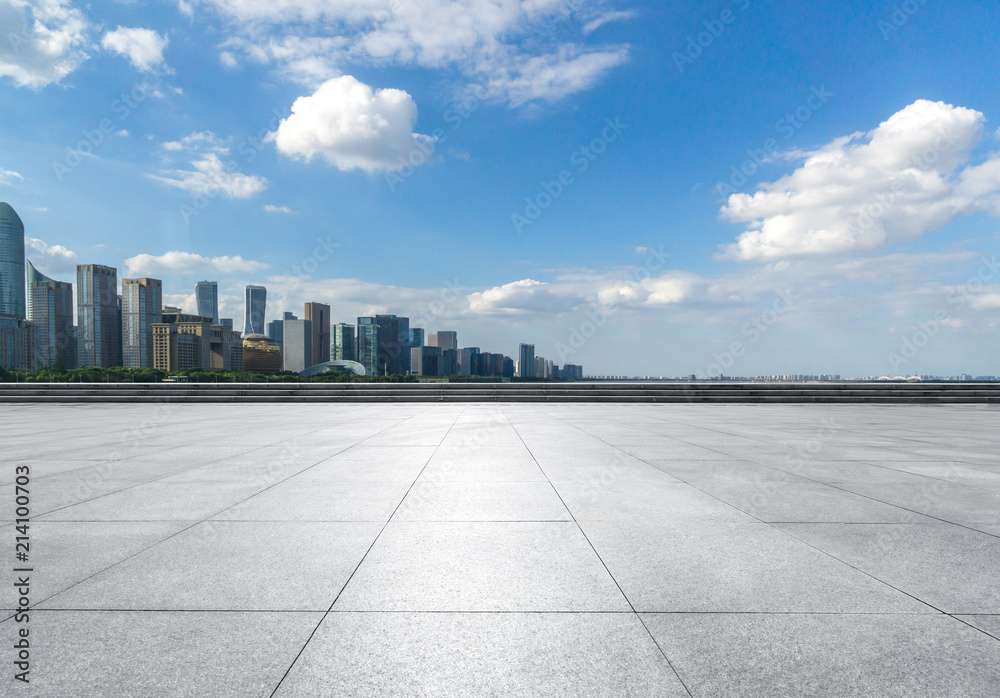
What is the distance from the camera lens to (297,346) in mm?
170375

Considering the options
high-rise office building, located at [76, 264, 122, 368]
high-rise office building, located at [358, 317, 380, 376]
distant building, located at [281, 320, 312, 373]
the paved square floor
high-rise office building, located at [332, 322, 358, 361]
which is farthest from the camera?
high-rise office building, located at [332, 322, 358, 361]

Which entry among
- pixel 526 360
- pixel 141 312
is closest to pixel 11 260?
pixel 141 312

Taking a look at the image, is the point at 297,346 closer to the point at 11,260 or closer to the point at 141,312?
the point at 141,312

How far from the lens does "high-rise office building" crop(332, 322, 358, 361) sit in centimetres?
18225

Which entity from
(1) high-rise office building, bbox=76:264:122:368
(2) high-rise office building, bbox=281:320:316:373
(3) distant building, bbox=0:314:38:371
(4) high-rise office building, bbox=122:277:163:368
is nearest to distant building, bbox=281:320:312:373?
(2) high-rise office building, bbox=281:320:316:373

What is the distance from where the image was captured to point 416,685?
2691 millimetres

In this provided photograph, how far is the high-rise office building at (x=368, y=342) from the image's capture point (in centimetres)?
16865

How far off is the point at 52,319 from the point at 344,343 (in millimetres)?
82179

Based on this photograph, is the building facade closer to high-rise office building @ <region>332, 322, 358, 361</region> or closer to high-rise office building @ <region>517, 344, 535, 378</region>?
high-rise office building @ <region>332, 322, 358, 361</region>

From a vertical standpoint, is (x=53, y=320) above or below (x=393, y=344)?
above

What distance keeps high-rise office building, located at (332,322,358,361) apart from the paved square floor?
180166 mm

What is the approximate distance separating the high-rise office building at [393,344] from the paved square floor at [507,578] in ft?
511

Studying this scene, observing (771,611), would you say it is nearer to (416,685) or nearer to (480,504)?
(416,685)

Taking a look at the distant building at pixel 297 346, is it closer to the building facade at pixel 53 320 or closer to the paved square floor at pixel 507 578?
the building facade at pixel 53 320
